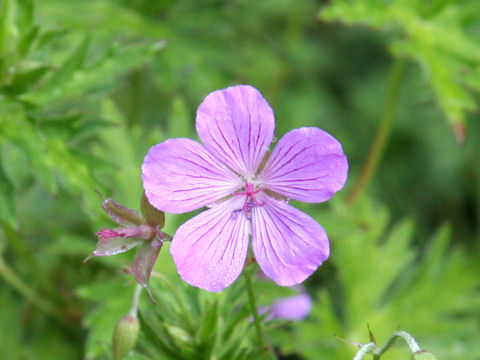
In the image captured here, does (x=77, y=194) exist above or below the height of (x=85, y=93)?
below

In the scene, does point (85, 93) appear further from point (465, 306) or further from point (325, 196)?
point (465, 306)

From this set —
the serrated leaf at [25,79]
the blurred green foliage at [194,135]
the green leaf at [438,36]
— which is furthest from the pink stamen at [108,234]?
the green leaf at [438,36]

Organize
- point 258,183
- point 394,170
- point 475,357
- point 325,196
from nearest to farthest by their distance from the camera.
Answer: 1. point 325,196
2. point 258,183
3. point 475,357
4. point 394,170

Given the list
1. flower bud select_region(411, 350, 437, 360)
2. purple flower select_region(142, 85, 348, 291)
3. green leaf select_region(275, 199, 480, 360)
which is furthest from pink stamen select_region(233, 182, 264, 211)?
green leaf select_region(275, 199, 480, 360)

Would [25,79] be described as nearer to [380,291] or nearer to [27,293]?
[27,293]

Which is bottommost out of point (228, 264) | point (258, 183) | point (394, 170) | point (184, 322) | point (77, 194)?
point (394, 170)

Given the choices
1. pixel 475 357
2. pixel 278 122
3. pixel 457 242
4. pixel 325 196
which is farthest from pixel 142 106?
pixel 325 196

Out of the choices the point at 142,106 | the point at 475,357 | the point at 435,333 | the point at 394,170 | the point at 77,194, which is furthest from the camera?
the point at 394,170
